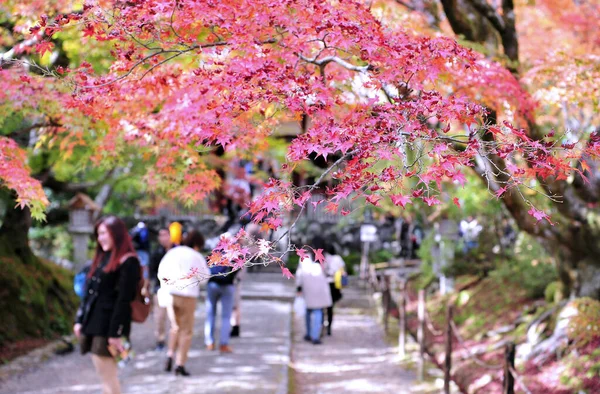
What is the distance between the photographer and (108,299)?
5.88m

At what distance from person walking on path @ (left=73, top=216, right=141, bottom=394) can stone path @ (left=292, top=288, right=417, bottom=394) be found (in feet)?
10.4

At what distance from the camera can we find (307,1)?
15.0ft

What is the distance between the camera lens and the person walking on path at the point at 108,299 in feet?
19.0

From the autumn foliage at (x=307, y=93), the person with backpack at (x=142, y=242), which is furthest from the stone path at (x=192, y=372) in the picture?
the autumn foliage at (x=307, y=93)

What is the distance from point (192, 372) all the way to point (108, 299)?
2.73 metres

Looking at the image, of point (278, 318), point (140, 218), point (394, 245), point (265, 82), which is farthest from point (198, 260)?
point (394, 245)

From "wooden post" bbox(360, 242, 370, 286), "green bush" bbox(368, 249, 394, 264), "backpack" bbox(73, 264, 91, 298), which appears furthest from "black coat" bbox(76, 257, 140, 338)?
"green bush" bbox(368, 249, 394, 264)

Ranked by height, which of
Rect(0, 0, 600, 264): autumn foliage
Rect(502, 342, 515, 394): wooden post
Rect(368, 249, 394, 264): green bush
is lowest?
Rect(502, 342, 515, 394): wooden post

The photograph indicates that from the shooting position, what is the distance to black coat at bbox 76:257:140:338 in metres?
5.80

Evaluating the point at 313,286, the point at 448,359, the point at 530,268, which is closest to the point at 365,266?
the point at 530,268

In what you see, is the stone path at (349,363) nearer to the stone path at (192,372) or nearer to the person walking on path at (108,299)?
the stone path at (192,372)

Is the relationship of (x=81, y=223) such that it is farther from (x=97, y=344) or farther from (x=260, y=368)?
(x=97, y=344)

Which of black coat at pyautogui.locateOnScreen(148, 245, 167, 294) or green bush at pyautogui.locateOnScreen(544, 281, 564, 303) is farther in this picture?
green bush at pyautogui.locateOnScreen(544, 281, 564, 303)

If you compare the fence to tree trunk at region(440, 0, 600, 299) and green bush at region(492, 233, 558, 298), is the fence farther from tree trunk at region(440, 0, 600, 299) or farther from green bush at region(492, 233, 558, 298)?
green bush at region(492, 233, 558, 298)
